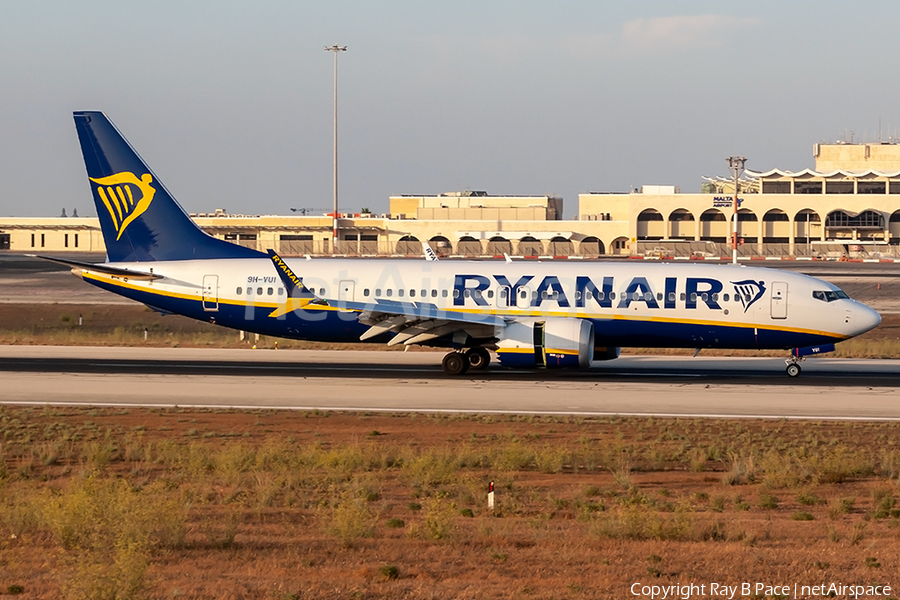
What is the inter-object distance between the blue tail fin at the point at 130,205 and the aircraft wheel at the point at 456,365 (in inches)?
373

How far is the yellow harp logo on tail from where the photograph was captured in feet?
123

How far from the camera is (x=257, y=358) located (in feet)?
131

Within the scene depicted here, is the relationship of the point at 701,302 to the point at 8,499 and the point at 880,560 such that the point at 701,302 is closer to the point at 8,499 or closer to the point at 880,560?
the point at 880,560

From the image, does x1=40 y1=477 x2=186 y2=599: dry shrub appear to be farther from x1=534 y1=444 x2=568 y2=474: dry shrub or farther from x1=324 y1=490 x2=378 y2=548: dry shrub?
x1=534 y1=444 x2=568 y2=474: dry shrub

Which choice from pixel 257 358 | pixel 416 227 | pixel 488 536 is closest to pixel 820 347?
pixel 257 358

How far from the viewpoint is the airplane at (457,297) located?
112ft

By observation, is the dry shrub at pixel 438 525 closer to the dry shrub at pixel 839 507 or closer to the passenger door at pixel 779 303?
the dry shrub at pixel 839 507

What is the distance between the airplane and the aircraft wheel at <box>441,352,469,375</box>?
0.15 feet

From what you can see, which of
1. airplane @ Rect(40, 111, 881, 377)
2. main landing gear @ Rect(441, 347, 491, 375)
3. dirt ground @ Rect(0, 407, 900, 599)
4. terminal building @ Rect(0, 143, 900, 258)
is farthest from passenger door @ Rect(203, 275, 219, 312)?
terminal building @ Rect(0, 143, 900, 258)

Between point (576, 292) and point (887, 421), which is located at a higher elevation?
point (576, 292)

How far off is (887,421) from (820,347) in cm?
873

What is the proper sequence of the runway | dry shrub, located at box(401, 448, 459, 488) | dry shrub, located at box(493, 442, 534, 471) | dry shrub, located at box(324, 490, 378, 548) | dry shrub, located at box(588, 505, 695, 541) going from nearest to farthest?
dry shrub, located at box(324, 490, 378, 548) → dry shrub, located at box(588, 505, 695, 541) → dry shrub, located at box(401, 448, 459, 488) → dry shrub, located at box(493, 442, 534, 471) → the runway

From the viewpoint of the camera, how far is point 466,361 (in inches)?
1385

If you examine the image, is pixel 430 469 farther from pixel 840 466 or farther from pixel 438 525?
pixel 840 466
